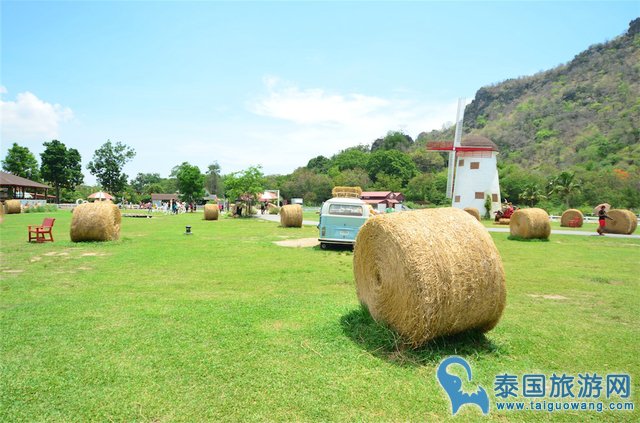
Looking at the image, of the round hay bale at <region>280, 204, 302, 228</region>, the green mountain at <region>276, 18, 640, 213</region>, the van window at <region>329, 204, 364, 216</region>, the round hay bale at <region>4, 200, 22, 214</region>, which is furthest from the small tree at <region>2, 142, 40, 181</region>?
the van window at <region>329, 204, 364, 216</region>

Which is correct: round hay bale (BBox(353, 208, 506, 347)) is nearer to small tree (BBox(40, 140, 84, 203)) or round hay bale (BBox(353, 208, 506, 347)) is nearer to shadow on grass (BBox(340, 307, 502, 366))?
shadow on grass (BBox(340, 307, 502, 366))

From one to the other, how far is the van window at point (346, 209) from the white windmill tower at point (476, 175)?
38.7m

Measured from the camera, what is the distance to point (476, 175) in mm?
50562

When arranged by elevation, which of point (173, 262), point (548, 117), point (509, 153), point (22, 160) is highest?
point (548, 117)

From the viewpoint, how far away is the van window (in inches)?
583

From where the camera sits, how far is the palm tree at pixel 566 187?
6184cm

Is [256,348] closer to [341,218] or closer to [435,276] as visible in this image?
[435,276]

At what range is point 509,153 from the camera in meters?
106

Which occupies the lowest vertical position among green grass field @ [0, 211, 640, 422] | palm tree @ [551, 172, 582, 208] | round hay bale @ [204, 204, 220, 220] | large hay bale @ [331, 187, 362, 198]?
green grass field @ [0, 211, 640, 422]

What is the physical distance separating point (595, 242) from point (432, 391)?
20023 millimetres

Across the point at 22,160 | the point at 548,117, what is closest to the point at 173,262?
the point at 22,160

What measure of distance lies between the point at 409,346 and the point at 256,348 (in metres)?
2.03

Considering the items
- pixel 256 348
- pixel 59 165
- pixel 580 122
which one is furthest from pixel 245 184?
pixel 580 122

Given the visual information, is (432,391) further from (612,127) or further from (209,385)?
(612,127)
